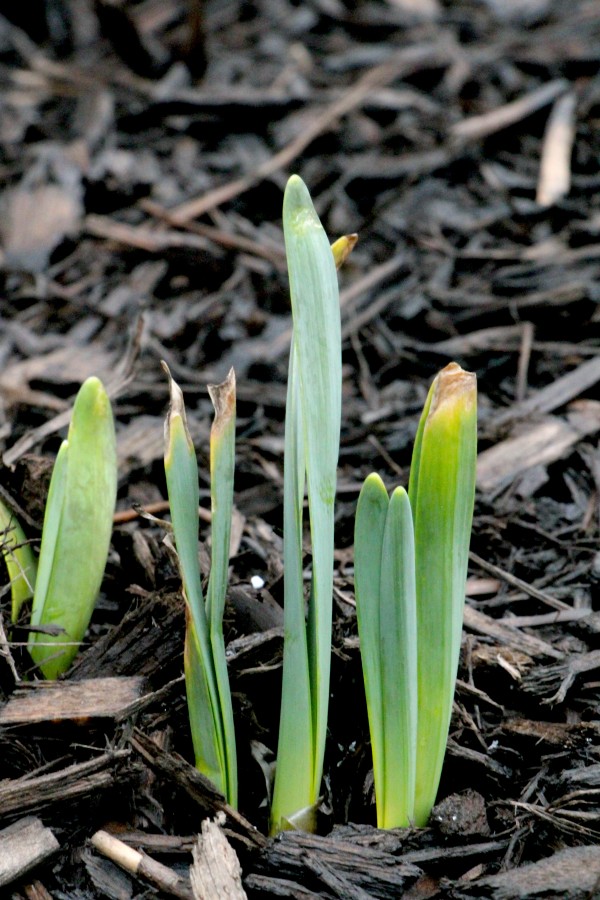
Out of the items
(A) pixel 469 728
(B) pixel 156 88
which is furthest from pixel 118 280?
(A) pixel 469 728

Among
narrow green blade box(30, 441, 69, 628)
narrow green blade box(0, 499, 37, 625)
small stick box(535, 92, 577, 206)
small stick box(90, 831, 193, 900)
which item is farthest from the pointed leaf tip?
small stick box(535, 92, 577, 206)

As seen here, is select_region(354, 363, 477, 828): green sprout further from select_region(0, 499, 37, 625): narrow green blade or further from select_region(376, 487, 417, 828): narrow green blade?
select_region(0, 499, 37, 625): narrow green blade

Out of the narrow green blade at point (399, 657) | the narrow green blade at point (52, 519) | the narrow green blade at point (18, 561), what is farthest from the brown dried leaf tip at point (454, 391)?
the narrow green blade at point (18, 561)

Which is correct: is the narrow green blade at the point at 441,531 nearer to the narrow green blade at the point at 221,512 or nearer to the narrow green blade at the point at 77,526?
the narrow green blade at the point at 221,512

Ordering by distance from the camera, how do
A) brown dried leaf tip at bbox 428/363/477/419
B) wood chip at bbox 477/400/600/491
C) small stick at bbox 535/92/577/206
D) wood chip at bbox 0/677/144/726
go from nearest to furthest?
brown dried leaf tip at bbox 428/363/477/419, wood chip at bbox 0/677/144/726, wood chip at bbox 477/400/600/491, small stick at bbox 535/92/577/206

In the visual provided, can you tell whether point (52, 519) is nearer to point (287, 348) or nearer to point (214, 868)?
point (214, 868)

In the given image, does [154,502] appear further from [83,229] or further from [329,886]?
[83,229]
